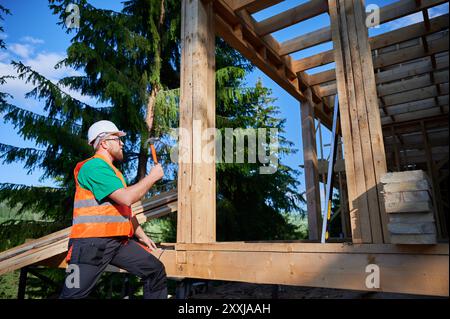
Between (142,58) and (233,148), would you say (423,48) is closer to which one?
(233,148)

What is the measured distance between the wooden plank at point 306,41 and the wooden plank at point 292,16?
2.26 feet

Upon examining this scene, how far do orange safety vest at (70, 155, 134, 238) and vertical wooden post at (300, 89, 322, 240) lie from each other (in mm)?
4071

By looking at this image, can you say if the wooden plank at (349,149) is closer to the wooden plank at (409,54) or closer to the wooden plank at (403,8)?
the wooden plank at (403,8)

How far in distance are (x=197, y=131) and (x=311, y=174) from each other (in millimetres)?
3280

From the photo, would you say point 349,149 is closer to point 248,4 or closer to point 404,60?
point 248,4

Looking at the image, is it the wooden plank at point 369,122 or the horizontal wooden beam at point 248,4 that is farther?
the horizontal wooden beam at point 248,4

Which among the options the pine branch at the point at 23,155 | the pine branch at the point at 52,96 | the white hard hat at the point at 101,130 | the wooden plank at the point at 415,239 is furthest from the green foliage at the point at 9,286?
the wooden plank at the point at 415,239

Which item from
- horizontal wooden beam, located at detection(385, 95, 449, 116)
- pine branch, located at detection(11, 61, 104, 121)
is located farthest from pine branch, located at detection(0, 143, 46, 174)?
horizontal wooden beam, located at detection(385, 95, 449, 116)

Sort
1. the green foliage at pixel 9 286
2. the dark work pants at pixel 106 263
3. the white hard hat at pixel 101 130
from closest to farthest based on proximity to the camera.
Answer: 1. the dark work pants at pixel 106 263
2. the white hard hat at pixel 101 130
3. the green foliage at pixel 9 286

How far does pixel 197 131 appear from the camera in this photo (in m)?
3.24

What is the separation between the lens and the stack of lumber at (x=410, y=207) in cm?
169

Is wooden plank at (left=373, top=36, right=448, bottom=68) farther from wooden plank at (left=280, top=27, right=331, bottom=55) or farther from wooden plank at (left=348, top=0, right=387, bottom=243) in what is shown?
wooden plank at (left=348, top=0, right=387, bottom=243)
